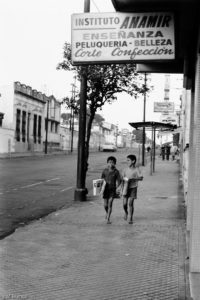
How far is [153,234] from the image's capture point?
29.2ft

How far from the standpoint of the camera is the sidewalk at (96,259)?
5469mm

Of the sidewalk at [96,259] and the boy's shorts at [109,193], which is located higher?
the boy's shorts at [109,193]

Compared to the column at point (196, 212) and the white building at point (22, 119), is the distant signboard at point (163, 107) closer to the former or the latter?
the white building at point (22, 119)

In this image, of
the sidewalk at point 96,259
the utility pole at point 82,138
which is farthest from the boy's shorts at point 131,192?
the utility pole at point 82,138

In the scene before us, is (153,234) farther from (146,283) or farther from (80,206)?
(80,206)

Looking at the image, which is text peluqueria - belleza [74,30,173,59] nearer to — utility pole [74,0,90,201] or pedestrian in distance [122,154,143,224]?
pedestrian in distance [122,154,143,224]

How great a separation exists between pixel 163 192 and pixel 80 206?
181 inches

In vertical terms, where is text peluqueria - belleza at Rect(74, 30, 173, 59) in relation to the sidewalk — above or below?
above

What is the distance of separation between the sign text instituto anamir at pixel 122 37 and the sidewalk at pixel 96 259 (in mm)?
2846

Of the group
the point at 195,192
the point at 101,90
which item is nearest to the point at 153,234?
the point at 195,192

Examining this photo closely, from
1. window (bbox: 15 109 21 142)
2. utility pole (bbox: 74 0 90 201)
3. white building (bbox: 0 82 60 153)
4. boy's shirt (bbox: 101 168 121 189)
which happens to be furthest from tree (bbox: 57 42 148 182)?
window (bbox: 15 109 21 142)

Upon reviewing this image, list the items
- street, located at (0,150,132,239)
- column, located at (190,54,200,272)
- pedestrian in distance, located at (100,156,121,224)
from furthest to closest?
1. street, located at (0,150,132,239)
2. pedestrian in distance, located at (100,156,121,224)
3. column, located at (190,54,200,272)

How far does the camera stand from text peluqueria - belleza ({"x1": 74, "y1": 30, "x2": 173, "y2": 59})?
20.2 ft

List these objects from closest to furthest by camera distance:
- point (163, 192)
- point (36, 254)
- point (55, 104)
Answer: point (36, 254)
point (163, 192)
point (55, 104)
